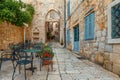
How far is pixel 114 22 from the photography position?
16.6 feet

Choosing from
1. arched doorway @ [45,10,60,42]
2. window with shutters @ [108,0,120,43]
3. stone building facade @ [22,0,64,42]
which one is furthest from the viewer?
arched doorway @ [45,10,60,42]

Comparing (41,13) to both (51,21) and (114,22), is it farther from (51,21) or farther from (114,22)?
(114,22)

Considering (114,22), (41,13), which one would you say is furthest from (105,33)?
(41,13)

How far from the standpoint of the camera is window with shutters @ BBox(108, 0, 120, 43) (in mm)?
4840

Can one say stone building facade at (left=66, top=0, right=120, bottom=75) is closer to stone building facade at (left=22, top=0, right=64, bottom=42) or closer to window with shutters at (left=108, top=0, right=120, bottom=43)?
window with shutters at (left=108, top=0, right=120, bottom=43)

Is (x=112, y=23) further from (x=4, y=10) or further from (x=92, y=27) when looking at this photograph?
(x=4, y=10)

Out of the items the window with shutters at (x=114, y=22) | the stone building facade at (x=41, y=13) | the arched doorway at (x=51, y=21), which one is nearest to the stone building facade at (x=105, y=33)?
the window with shutters at (x=114, y=22)

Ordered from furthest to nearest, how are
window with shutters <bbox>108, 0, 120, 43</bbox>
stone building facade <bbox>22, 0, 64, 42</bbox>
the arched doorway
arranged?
1. the arched doorway
2. stone building facade <bbox>22, 0, 64, 42</bbox>
3. window with shutters <bbox>108, 0, 120, 43</bbox>

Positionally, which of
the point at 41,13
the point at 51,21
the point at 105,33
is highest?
the point at 41,13

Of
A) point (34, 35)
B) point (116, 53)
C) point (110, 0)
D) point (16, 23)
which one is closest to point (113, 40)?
point (116, 53)

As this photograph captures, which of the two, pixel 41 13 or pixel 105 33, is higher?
pixel 41 13

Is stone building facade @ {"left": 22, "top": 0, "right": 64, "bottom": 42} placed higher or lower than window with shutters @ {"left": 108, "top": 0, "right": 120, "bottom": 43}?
higher

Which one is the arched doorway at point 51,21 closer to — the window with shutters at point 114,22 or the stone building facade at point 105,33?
the stone building facade at point 105,33

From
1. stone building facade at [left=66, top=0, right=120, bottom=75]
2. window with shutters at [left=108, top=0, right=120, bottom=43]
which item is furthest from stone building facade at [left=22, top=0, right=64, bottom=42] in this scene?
window with shutters at [left=108, top=0, right=120, bottom=43]
